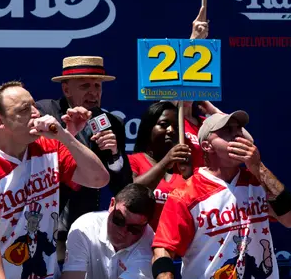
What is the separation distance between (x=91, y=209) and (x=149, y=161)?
514 millimetres

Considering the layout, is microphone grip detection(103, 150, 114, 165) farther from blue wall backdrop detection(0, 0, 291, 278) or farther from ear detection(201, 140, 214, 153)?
blue wall backdrop detection(0, 0, 291, 278)

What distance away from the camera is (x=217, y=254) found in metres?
4.60

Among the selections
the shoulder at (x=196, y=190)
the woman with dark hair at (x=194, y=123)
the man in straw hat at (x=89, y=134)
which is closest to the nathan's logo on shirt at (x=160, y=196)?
the man in straw hat at (x=89, y=134)

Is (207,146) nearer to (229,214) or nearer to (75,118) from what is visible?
(229,214)

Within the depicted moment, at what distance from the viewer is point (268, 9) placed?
22.6ft

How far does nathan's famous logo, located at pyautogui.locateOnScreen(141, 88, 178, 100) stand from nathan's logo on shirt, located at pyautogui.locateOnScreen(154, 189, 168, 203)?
0.54 meters

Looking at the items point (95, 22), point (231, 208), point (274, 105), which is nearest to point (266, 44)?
point (274, 105)

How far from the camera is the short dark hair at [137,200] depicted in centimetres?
474

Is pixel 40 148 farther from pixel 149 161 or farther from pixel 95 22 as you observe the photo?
pixel 95 22

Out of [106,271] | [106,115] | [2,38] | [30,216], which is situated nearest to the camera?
[30,216]

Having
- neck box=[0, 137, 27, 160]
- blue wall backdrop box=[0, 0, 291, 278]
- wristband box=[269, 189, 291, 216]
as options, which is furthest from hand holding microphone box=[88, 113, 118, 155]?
blue wall backdrop box=[0, 0, 291, 278]

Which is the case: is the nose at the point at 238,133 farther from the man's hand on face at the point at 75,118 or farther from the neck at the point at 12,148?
the neck at the point at 12,148

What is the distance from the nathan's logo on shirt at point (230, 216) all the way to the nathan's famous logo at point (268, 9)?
8.19 feet

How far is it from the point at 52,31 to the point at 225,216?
2.59m
